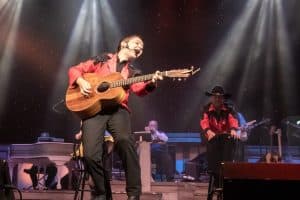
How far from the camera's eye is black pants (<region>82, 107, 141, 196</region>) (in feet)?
15.6

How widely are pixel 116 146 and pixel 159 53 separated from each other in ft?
31.6

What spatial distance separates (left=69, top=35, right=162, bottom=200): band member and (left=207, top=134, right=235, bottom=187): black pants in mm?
1888

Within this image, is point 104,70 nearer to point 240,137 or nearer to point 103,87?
point 103,87

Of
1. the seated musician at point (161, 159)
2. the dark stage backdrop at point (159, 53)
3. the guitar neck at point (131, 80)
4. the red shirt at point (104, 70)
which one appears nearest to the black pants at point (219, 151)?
the red shirt at point (104, 70)

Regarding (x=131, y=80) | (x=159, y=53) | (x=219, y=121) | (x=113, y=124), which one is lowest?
(x=113, y=124)

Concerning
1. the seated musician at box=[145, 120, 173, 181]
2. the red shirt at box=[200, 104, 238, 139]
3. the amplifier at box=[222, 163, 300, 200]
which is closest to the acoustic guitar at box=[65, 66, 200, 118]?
the red shirt at box=[200, 104, 238, 139]

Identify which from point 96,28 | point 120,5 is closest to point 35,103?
point 96,28

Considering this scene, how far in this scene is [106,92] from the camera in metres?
4.93

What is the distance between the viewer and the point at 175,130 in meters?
14.4

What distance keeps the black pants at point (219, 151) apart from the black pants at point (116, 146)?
76.8 inches

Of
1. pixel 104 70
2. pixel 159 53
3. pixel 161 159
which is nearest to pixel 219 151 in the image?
pixel 104 70

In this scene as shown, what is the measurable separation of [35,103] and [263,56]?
680cm

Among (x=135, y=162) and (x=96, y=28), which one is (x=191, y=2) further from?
(x=135, y=162)

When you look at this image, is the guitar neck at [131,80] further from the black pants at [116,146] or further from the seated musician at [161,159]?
the seated musician at [161,159]
